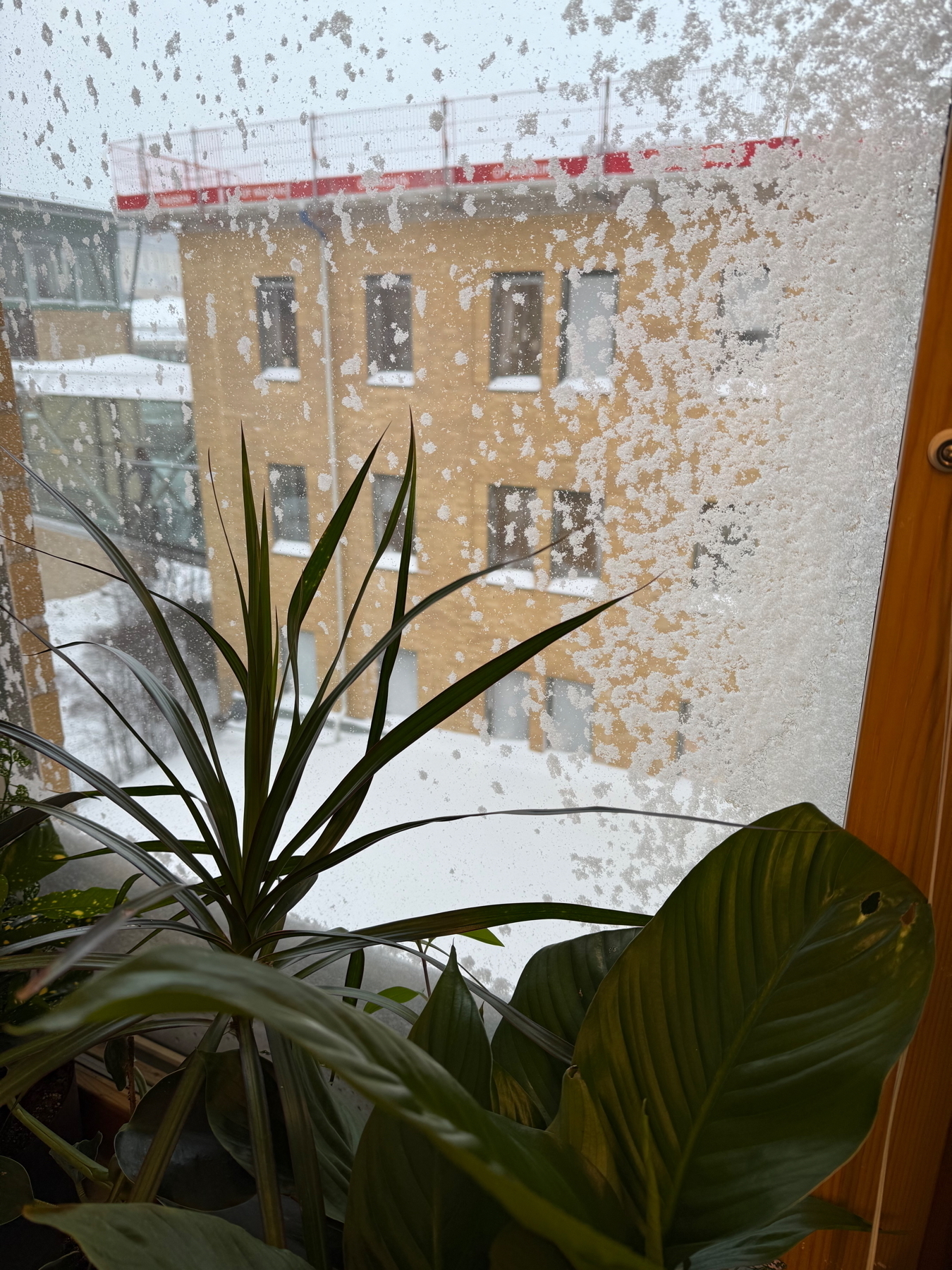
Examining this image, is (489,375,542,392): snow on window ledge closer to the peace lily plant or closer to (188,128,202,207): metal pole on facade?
the peace lily plant

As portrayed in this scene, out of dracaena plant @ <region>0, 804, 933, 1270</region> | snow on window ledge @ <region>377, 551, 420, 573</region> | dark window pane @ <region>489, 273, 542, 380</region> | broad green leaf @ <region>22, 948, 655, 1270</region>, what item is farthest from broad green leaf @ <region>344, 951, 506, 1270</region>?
dark window pane @ <region>489, 273, 542, 380</region>

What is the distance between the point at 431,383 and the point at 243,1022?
2.09ft

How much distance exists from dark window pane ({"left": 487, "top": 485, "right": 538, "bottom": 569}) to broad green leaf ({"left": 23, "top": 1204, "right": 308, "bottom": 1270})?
2.03 ft

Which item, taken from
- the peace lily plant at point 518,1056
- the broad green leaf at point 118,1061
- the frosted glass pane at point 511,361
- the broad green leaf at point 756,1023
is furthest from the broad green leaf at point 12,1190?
the broad green leaf at point 756,1023

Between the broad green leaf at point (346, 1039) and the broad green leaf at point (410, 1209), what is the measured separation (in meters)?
0.21

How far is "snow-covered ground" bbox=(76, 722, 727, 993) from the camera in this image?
3.01 feet

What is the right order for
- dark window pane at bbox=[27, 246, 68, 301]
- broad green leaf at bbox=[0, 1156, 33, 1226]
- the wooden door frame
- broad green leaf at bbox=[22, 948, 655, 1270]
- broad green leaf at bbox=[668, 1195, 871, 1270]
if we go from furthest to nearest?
dark window pane at bbox=[27, 246, 68, 301], broad green leaf at bbox=[0, 1156, 33, 1226], the wooden door frame, broad green leaf at bbox=[668, 1195, 871, 1270], broad green leaf at bbox=[22, 948, 655, 1270]

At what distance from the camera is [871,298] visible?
2.28 feet

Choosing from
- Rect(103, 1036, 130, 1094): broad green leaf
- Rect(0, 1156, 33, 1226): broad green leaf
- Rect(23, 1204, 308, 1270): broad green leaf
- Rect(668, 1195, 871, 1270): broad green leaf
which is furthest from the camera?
Rect(103, 1036, 130, 1094): broad green leaf

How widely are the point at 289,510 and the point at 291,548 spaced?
1.9 inches

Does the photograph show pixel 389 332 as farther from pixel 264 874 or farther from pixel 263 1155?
pixel 263 1155

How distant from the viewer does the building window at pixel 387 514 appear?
98cm

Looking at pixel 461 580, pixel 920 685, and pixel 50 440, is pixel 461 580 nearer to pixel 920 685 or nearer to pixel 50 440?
pixel 920 685

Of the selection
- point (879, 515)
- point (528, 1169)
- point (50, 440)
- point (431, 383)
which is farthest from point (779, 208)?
point (50, 440)
